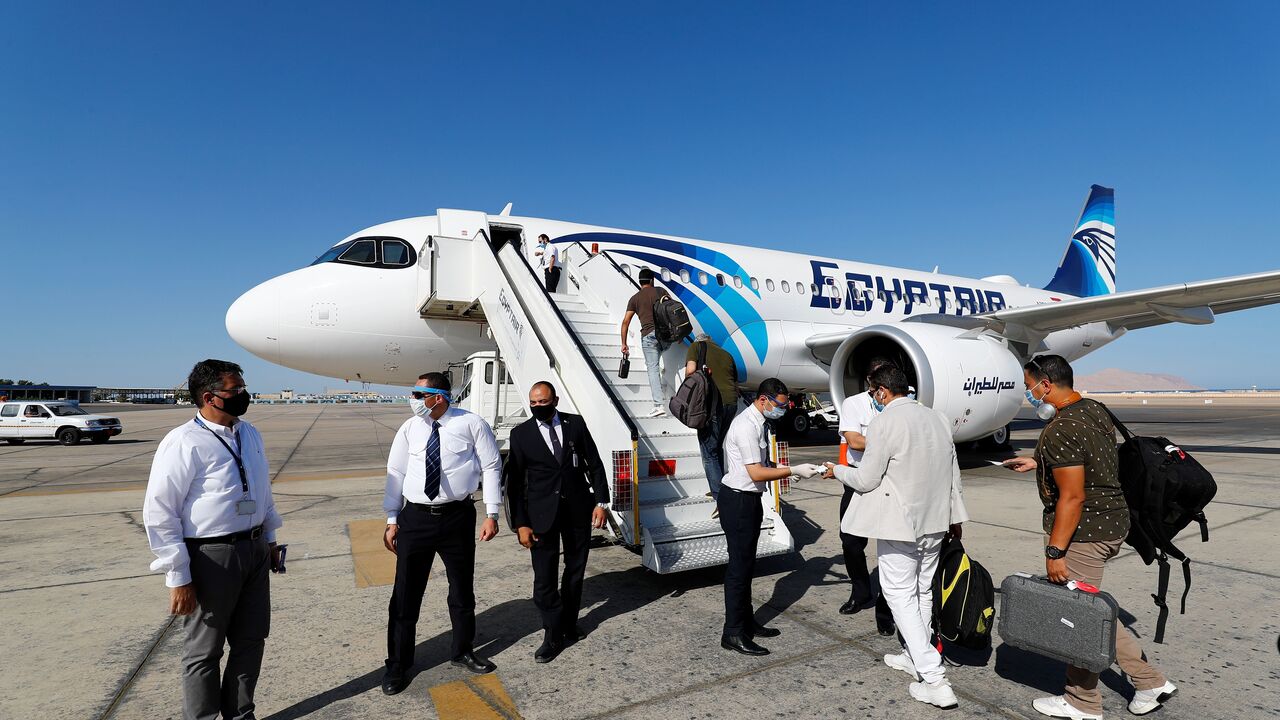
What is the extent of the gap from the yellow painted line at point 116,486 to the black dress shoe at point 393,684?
789 centimetres

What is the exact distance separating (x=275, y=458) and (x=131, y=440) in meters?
10.2

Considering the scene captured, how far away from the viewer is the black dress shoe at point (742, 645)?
357cm

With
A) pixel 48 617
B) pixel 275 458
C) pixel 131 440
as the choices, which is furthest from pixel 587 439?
pixel 131 440

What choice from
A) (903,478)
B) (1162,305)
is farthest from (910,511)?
(1162,305)

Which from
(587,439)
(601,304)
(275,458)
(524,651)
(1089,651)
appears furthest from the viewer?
(275,458)

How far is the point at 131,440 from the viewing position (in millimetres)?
20469

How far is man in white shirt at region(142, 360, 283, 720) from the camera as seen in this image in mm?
2541

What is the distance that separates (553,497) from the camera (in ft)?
12.5

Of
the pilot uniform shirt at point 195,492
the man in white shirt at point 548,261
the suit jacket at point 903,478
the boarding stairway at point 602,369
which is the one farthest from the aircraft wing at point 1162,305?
the pilot uniform shirt at point 195,492

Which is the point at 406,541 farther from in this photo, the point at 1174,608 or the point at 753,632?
the point at 1174,608

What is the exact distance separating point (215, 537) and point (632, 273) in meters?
8.81

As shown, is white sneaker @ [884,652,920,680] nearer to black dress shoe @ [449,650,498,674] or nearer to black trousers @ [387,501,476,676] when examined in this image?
black dress shoe @ [449,650,498,674]

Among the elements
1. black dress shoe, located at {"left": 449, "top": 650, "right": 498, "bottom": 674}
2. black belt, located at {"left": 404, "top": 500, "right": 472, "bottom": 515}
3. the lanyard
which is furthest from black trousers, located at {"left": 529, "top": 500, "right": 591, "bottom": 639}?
the lanyard

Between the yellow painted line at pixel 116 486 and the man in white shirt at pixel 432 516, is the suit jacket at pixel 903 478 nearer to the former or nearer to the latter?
the man in white shirt at pixel 432 516
